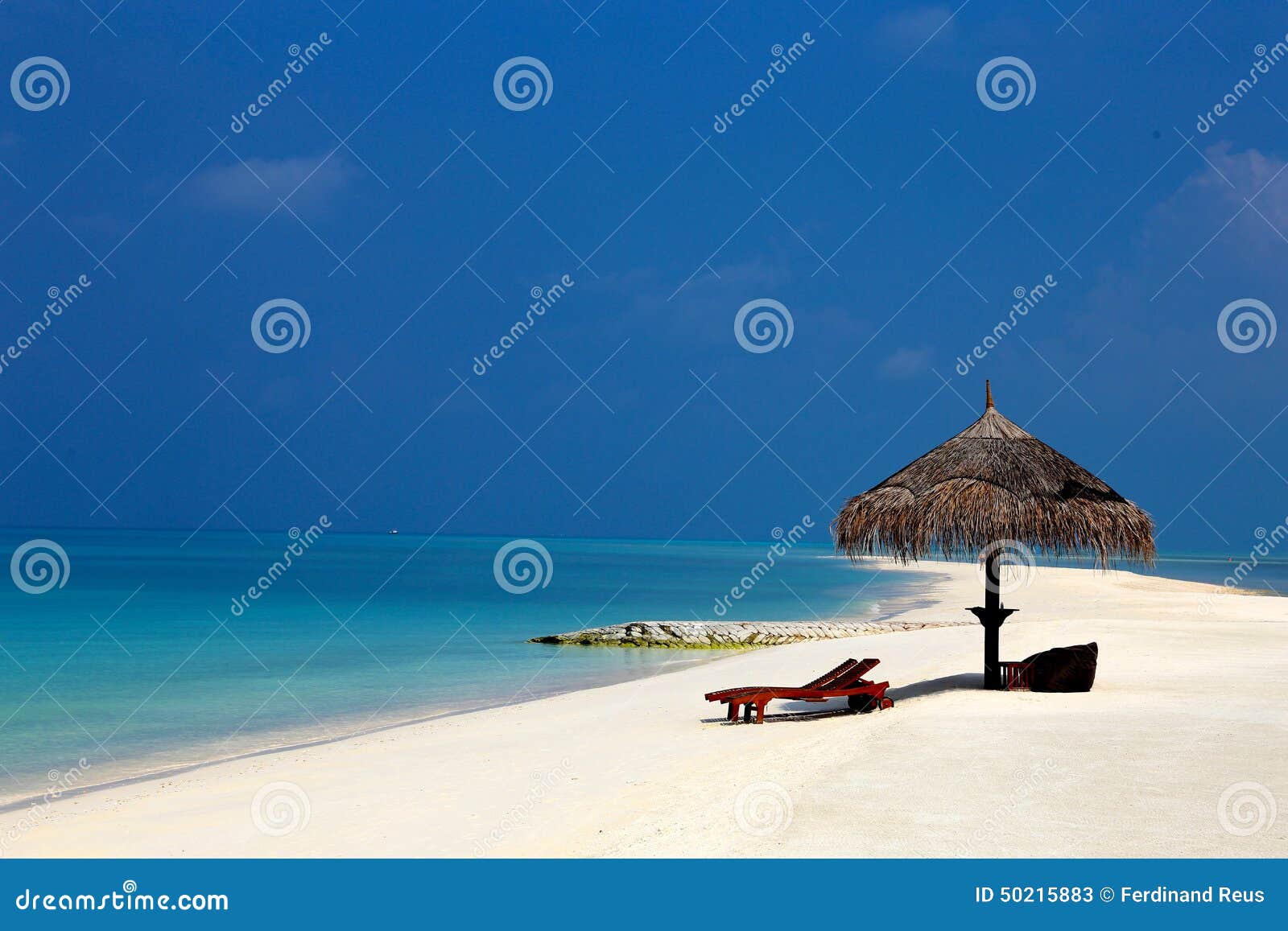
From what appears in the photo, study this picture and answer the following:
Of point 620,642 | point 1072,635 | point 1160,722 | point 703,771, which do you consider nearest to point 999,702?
point 1160,722

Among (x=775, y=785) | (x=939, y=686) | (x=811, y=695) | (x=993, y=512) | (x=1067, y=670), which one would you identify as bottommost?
(x=775, y=785)

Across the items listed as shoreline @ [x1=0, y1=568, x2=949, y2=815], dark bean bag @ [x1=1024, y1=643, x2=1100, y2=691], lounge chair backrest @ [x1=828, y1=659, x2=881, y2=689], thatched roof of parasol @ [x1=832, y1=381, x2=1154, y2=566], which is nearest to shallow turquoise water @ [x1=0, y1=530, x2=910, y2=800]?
shoreline @ [x1=0, y1=568, x2=949, y2=815]

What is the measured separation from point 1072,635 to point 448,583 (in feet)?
130

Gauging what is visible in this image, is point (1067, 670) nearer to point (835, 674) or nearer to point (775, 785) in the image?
point (835, 674)

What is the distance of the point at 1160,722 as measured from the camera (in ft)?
32.5

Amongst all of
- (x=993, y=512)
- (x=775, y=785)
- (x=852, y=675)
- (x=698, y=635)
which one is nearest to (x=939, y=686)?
(x=852, y=675)

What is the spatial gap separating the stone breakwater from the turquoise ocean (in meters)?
1.10

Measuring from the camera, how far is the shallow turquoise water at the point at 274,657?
13.4 metres

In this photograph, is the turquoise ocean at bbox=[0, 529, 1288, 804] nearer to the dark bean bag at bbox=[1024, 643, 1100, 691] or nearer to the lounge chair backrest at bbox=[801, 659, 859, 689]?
the lounge chair backrest at bbox=[801, 659, 859, 689]

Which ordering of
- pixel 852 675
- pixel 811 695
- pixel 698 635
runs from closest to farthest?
1. pixel 811 695
2. pixel 852 675
3. pixel 698 635

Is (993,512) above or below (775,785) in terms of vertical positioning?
above

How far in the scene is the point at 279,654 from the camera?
883 inches

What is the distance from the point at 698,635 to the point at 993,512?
14.7m

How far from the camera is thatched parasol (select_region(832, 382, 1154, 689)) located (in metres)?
11.9
